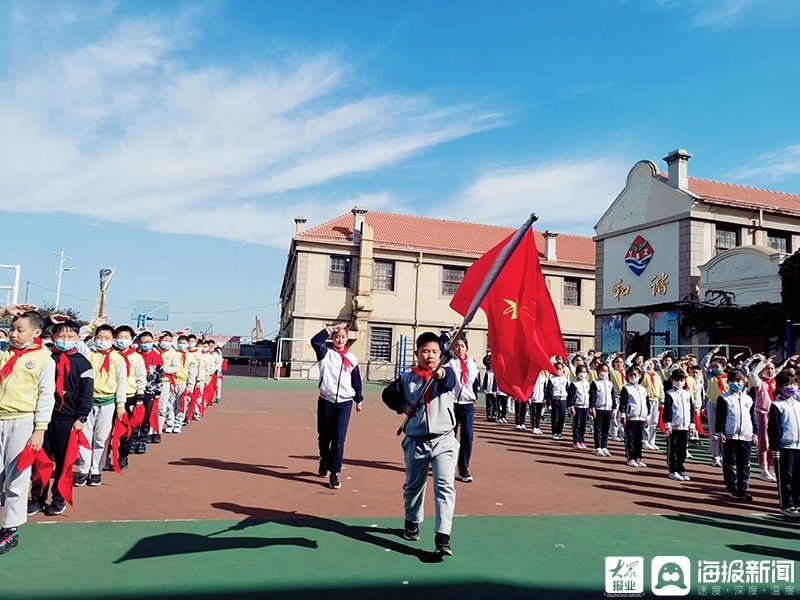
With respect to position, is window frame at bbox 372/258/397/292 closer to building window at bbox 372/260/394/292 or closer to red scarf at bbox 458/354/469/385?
building window at bbox 372/260/394/292

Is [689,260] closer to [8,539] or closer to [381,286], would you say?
[381,286]

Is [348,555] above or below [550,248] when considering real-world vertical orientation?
below

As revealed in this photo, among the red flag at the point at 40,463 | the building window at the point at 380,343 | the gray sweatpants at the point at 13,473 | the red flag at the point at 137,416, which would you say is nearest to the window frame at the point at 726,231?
the building window at the point at 380,343

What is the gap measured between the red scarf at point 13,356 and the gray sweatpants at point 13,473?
0.37m

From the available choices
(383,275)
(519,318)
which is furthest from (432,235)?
(519,318)

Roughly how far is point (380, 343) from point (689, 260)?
56.1 feet

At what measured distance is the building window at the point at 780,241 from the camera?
2267cm

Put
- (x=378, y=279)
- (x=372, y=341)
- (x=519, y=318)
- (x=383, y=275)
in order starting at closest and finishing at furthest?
(x=519, y=318) → (x=372, y=341) → (x=378, y=279) → (x=383, y=275)

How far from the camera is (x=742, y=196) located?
24062 millimetres

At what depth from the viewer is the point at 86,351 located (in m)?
7.94

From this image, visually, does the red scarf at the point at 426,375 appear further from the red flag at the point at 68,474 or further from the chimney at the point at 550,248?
the chimney at the point at 550,248

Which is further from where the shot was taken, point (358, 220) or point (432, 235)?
point (432, 235)

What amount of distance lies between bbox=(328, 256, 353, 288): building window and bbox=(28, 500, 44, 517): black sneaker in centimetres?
2712

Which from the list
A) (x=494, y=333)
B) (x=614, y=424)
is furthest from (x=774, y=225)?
(x=494, y=333)
